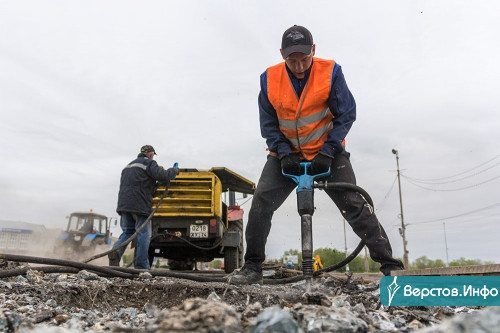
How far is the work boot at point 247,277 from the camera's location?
3656 mm

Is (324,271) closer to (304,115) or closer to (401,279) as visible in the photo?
(304,115)

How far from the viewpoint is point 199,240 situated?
8773 millimetres

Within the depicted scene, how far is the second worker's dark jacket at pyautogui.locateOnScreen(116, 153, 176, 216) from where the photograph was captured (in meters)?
6.92

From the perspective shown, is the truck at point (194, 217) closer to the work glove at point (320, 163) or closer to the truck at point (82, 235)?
the work glove at point (320, 163)

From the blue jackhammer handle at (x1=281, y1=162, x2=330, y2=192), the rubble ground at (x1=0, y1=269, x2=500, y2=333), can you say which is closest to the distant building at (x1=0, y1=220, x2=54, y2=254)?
the rubble ground at (x1=0, y1=269, x2=500, y2=333)

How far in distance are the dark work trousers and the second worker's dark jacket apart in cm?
354

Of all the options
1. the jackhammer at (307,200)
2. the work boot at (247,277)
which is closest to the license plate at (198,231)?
the work boot at (247,277)

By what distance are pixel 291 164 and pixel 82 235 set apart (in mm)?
15663

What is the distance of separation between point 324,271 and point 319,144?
1.45 metres

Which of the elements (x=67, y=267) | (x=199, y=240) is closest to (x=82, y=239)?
(x=199, y=240)

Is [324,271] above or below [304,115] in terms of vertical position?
below

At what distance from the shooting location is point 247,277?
373 cm

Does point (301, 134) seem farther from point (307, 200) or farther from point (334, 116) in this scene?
point (307, 200)

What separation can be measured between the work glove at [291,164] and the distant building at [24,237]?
79.4ft
